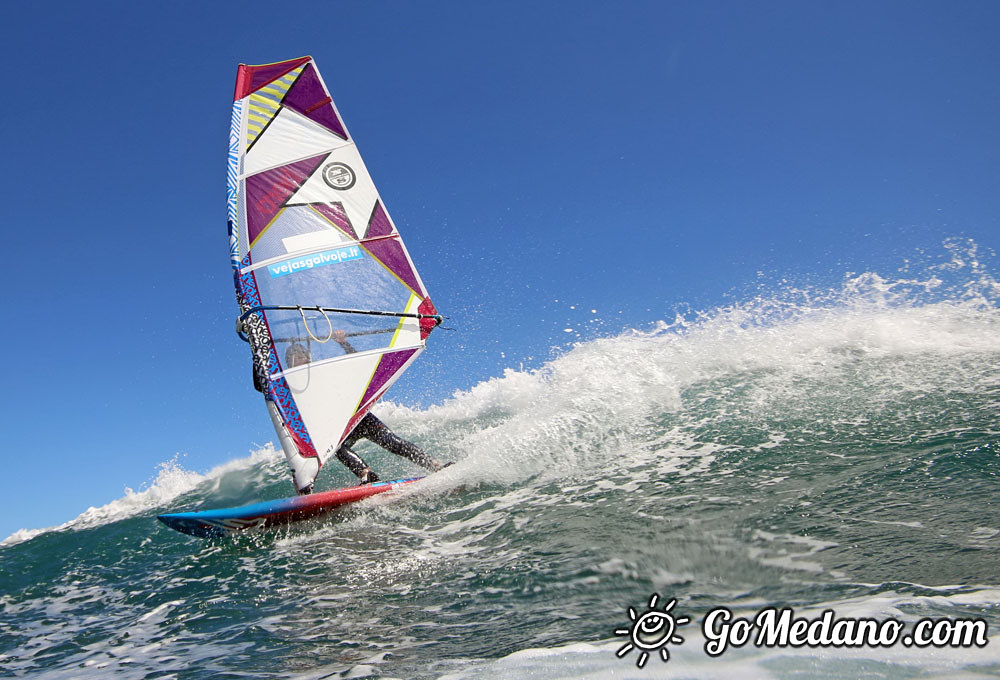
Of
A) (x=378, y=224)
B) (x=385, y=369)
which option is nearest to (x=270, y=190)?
(x=378, y=224)

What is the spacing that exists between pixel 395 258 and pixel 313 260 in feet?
2.98

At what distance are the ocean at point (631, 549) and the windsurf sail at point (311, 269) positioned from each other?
117 cm

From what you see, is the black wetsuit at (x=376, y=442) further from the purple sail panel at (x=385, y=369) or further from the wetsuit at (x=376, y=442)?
the purple sail panel at (x=385, y=369)

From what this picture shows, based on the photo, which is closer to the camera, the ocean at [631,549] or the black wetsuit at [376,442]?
the ocean at [631,549]

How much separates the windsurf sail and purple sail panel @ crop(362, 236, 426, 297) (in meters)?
0.01

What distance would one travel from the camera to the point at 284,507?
203 inches

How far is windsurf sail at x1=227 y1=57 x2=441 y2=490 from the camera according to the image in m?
5.78

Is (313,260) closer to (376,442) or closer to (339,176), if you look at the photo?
(339,176)

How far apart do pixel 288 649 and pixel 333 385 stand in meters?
3.32

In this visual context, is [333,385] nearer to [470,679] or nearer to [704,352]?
[470,679]

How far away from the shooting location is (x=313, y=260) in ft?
20.5

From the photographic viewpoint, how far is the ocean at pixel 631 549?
223 centimetres

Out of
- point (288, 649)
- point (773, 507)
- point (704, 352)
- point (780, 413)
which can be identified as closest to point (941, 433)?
point (780, 413)

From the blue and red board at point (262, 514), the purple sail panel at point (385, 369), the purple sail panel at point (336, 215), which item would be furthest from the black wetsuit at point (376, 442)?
the purple sail panel at point (336, 215)
